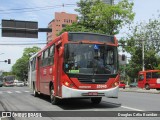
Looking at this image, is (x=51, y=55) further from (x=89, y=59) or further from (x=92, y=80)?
(x=92, y=80)

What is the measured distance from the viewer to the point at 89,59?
51.2ft

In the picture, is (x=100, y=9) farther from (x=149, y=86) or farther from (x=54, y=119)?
(x=54, y=119)

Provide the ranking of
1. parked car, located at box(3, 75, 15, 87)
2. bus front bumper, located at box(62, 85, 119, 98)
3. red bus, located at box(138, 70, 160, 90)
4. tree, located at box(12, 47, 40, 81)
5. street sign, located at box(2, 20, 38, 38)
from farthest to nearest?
tree, located at box(12, 47, 40, 81) → parked car, located at box(3, 75, 15, 87) → red bus, located at box(138, 70, 160, 90) → street sign, located at box(2, 20, 38, 38) → bus front bumper, located at box(62, 85, 119, 98)

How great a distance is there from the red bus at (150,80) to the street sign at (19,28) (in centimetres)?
2055

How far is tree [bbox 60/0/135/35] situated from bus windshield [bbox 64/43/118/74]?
39.5 meters

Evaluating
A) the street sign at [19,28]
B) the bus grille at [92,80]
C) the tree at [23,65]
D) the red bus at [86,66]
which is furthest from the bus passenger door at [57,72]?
the tree at [23,65]

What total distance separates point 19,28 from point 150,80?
23.1 meters

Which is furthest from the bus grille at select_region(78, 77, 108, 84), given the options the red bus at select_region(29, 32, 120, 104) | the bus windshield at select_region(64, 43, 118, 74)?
the bus windshield at select_region(64, 43, 118, 74)

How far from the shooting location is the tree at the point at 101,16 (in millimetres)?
56219

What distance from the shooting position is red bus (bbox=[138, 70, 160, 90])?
48.4 meters

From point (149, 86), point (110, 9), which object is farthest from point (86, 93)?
point (110, 9)

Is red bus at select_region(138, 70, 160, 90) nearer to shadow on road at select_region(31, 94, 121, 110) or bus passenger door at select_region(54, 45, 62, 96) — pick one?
shadow on road at select_region(31, 94, 121, 110)

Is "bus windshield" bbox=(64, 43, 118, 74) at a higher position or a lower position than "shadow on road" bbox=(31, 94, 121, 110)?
higher

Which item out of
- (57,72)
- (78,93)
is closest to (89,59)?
(78,93)
